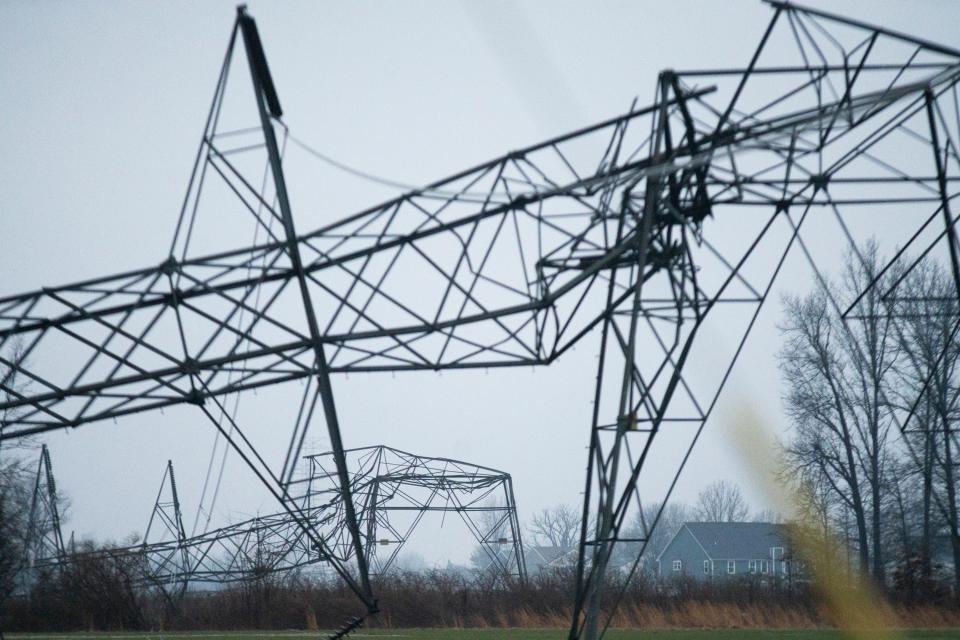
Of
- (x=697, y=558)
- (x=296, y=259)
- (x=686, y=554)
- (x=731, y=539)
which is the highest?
(x=296, y=259)

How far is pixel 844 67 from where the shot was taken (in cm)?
1331

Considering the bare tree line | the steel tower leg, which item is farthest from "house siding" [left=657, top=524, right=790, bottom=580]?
the steel tower leg

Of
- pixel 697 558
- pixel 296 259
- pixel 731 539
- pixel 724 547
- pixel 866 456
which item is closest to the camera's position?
pixel 296 259

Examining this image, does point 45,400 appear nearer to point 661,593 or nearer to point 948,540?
point 661,593

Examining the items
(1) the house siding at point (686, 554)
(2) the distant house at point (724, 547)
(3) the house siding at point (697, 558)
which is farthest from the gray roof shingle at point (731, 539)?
(1) the house siding at point (686, 554)

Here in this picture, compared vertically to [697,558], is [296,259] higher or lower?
higher

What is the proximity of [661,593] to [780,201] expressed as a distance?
21.3 metres

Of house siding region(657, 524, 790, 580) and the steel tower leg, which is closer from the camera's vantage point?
the steel tower leg

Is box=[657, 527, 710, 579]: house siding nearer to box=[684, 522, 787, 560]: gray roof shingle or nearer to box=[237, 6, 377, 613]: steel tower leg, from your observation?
box=[684, 522, 787, 560]: gray roof shingle

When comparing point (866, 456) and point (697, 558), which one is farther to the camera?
point (697, 558)

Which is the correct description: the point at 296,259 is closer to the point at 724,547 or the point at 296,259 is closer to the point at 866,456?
the point at 866,456

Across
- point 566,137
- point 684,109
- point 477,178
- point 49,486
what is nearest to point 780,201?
point 684,109

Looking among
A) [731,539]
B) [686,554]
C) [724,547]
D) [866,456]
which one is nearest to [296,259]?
[866,456]

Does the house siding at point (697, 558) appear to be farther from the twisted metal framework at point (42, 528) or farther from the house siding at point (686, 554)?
the twisted metal framework at point (42, 528)
